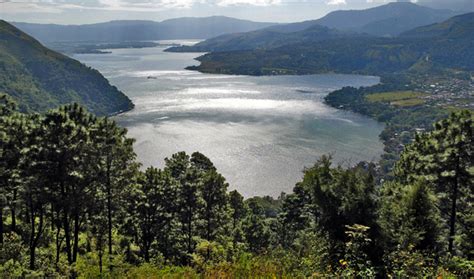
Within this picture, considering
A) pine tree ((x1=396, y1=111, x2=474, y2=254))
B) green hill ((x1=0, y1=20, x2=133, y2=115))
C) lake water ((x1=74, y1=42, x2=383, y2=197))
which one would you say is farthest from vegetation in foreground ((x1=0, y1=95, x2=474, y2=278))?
green hill ((x1=0, y1=20, x2=133, y2=115))

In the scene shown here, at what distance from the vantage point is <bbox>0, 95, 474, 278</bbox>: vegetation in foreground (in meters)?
15.0

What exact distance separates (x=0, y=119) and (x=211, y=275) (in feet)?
71.7

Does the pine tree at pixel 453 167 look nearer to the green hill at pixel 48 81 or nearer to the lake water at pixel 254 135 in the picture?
the lake water at pixel 254 135

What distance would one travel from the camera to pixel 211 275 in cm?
1117

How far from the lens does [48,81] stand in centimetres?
17488

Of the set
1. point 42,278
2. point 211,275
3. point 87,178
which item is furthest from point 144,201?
point 211,275

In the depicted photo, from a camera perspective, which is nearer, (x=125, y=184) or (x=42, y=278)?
(x=42, y=278)

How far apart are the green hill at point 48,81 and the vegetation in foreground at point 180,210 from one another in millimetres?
128501

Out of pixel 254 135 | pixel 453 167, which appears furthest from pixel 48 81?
pixel 453 167

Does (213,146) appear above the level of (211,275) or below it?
below

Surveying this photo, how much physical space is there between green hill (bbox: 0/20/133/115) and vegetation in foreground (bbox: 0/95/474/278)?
129 metres

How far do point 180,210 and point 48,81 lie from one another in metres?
159

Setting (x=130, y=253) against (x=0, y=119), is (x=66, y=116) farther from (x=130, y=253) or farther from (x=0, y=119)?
(x=130, y=253)

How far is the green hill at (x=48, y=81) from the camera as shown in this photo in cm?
15484
